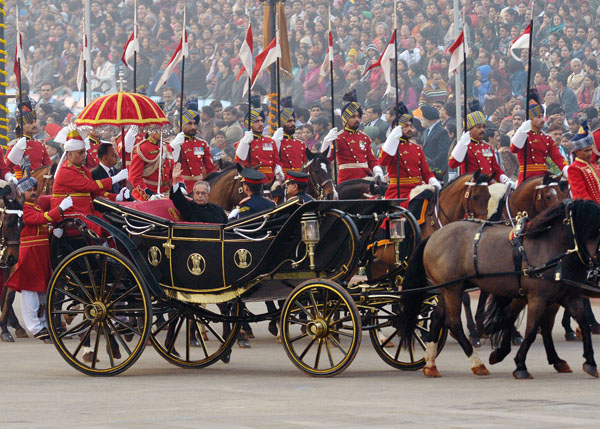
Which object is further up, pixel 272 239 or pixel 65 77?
pixel 65 77

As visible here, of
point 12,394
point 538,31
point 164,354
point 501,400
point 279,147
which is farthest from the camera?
point 538,31

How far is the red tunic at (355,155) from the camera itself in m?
15.9

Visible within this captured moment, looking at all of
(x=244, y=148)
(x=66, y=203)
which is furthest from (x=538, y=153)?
(x=66, y=203)

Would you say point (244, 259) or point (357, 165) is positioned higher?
point (357, 165)

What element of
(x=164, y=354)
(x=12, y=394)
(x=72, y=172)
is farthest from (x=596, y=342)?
(x=12, y=394)

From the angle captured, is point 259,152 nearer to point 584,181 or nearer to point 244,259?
point 584,181

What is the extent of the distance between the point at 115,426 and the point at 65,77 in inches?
832

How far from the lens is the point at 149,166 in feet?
43.8

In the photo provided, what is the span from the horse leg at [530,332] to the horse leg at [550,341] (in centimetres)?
31

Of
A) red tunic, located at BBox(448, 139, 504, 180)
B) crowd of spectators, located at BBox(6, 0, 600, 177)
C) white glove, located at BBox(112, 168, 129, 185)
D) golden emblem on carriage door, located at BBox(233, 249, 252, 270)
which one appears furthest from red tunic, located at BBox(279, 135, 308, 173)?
golden emblem on carriage door, located at BBox(233, 249, 252, 270)

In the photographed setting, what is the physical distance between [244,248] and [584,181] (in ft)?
10.3

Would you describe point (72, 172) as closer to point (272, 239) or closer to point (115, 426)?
point (272, 239)

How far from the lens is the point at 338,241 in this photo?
31.3 feet

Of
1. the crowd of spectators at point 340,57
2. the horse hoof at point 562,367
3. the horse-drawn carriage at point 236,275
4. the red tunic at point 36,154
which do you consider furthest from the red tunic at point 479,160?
the red tunic at point 36,154
